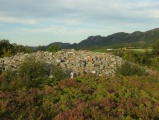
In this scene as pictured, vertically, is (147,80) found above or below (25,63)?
below

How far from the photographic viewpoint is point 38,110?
9.91 meters

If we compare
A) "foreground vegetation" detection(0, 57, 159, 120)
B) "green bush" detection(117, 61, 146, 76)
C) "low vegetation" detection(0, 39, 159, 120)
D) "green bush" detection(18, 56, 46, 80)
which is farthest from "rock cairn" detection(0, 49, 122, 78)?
"foreground vegetation" detection(0, 57, 159, 120)

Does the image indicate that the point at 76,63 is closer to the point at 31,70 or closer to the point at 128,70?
the point at 128,70

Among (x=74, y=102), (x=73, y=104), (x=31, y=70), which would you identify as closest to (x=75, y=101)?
(x=74, y=102)

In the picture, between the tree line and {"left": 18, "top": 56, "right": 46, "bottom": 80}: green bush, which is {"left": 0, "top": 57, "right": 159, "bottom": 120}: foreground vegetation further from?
the tree line

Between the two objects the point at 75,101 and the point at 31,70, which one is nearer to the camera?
the point at 75,101

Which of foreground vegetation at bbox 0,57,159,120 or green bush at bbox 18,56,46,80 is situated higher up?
green bush at bbox 18,56,46,80

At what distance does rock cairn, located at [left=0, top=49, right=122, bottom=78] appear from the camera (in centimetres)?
2195

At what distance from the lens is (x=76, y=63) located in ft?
78.1

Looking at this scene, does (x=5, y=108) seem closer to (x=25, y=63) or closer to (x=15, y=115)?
(x=15, y=115)

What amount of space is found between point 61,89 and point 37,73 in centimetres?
412

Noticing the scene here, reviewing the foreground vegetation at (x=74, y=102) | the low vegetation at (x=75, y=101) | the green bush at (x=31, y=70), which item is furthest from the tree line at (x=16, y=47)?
the foreground vegetation at (x=74, y=102)

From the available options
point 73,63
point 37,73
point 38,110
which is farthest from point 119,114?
point 73,63

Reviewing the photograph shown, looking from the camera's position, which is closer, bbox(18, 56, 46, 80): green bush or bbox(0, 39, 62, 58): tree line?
bbox(18, 56, 46, 80): green bush
